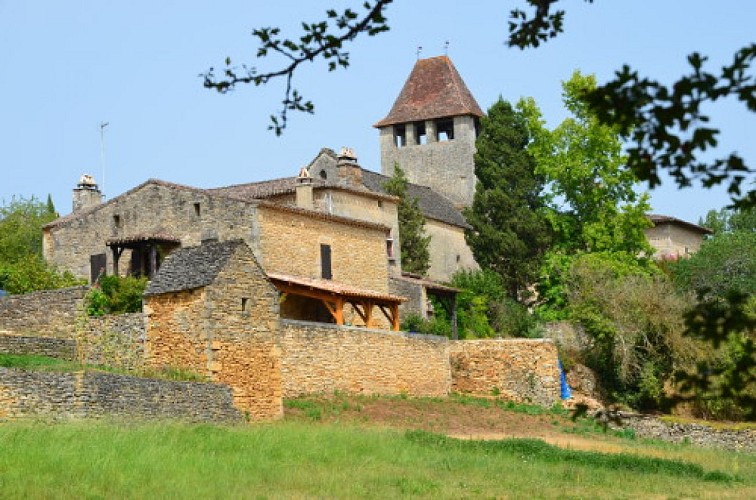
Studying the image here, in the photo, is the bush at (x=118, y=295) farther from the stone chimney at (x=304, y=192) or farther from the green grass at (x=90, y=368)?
the stone chimney at (x=304, y=192)

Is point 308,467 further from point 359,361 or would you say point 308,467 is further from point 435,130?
point 435,130

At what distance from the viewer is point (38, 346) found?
32156 millimetres

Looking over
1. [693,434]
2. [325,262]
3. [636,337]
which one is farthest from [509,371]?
[325,262]

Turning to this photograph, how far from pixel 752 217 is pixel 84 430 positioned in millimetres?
72969

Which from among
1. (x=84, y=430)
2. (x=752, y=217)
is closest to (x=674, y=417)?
(x=84, y=430)

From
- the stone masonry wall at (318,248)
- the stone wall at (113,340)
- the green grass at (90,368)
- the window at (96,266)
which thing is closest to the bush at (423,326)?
the stone masonry wall at (318,248)

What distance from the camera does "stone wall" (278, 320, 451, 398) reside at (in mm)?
35594

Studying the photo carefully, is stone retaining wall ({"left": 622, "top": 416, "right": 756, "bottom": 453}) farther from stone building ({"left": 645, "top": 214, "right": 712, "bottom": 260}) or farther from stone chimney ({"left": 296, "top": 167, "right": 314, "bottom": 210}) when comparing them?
stone building ({"left": 645, "top": 214, "right": 712, "bottom": 260})

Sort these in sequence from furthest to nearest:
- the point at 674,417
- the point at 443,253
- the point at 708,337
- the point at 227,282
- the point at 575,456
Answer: the point at 443,253, the point at 674,417, the point at 227,282, the point at 575,456, the point at 708,337

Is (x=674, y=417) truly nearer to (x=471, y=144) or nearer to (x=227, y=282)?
(x=227, y=282)

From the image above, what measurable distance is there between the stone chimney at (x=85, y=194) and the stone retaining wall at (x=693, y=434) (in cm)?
2371

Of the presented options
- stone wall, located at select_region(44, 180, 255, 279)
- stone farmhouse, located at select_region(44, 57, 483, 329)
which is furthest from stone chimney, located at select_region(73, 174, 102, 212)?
stone wall, located at select_region(44, 180, 255, 279)

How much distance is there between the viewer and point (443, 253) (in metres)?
63.9

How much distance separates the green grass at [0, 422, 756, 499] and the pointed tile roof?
160 feet
